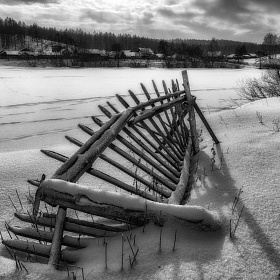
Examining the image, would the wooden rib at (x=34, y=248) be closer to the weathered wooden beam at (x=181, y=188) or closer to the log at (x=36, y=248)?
the log at (x=36, y=248)

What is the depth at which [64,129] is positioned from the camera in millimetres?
6398

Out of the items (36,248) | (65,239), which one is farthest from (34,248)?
(65,239)

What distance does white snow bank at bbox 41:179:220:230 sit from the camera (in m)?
1.56

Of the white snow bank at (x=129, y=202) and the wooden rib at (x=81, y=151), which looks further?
the wooden rib at (x=81, y=151)

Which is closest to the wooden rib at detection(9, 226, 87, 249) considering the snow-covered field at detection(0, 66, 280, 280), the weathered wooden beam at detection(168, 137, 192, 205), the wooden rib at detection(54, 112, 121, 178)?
the snow-covered field at detection(0, 66, 280, 280)

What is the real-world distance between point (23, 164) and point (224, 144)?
120 inches

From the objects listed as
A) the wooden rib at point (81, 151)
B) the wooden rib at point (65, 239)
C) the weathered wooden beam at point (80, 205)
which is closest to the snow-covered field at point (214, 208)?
the wooden rib at point (65, 239)

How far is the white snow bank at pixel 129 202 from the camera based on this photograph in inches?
61.4

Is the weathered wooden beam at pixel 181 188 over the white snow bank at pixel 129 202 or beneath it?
beneath

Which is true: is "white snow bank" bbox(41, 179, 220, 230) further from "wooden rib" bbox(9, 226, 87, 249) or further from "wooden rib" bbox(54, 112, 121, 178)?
"wooden rib" bbox(9, 226, 87, 249)

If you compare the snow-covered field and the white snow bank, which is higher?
the white snow bank

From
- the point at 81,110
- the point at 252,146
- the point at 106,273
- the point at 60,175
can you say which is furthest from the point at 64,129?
the point at 106,273

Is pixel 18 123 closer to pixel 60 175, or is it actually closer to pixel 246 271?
pixel 60 175

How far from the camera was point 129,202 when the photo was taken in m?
1.63
